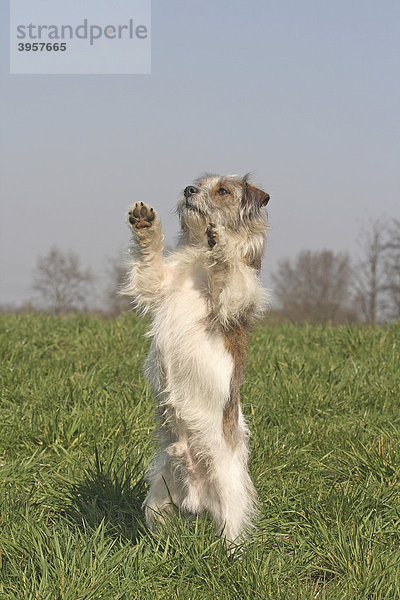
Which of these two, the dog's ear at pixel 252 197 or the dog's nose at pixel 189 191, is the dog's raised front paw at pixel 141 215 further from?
the dog's ear at pixel 252 197

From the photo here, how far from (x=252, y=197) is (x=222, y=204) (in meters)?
0.23

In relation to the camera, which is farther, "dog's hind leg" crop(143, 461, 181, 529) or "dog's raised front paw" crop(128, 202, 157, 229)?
"dog's hind leg" crop(143, 461, 181, 529)

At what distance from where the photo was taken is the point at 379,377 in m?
7.61

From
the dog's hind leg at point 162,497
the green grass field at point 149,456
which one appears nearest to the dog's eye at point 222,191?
the dog's hind leg at point 162,497

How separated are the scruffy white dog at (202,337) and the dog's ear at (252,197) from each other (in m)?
0.01

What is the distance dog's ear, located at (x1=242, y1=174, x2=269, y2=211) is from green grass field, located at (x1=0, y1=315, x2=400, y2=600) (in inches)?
77.2

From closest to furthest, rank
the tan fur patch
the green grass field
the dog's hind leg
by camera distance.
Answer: the green grass field < the tan fur patch < the dog's hind leg

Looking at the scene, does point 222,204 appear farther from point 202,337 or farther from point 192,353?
point 192,353

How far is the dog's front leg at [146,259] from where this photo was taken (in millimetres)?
3932

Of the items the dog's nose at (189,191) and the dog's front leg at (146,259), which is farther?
the dog's nose at (189,191)

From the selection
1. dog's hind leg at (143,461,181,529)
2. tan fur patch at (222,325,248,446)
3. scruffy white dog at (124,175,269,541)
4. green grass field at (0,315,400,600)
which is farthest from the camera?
dog's hind leg at (143,461,181,529)

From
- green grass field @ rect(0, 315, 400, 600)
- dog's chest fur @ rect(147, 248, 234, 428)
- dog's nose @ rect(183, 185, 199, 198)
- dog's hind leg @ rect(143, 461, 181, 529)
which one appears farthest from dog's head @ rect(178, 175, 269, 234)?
green grass field @ rect(0, 315, 400, 600)

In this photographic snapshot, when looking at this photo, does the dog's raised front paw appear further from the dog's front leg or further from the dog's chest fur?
the dog's chest fur

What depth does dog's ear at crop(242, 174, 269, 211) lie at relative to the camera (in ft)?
14.1
